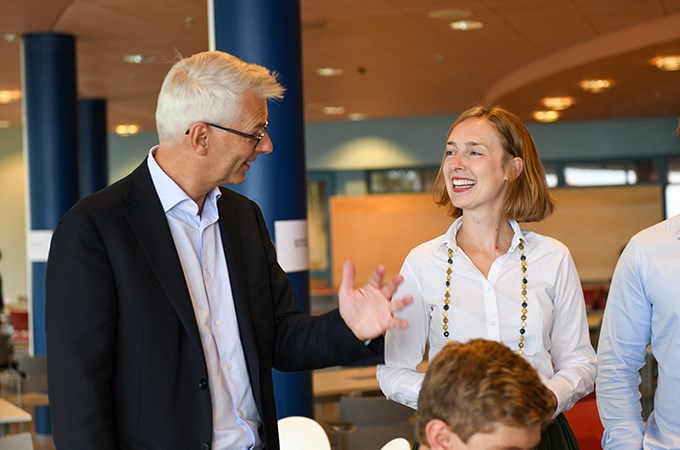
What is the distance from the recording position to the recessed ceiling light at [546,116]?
14.2 m

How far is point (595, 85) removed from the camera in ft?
36.5

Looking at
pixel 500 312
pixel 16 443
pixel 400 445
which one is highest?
pixel 500 312

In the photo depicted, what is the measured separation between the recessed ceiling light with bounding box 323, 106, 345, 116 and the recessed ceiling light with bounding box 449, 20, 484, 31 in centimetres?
609

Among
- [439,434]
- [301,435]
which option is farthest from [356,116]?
[439,434]

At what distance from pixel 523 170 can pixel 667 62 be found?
726 centimetres

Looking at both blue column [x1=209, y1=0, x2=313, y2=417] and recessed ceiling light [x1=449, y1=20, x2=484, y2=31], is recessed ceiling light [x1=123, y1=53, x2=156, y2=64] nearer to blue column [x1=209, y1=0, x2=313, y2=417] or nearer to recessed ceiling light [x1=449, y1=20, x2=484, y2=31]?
recessed ceiling light [x1=449, y1=20, x2=484, y2=31]

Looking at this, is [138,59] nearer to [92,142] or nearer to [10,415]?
[92,142]

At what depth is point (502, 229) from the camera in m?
2.82

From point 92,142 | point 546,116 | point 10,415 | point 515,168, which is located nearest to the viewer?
point 515,168

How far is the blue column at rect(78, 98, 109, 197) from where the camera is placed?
12578 millimetres

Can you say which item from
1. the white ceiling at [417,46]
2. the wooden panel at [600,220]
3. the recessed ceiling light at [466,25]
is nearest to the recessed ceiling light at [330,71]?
the white ceiling at [417,46]

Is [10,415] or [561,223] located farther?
[561,223]

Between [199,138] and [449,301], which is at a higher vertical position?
[199,138]

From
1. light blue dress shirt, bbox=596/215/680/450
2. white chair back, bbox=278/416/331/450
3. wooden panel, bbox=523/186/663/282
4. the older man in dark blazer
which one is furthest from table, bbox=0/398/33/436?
wooden panel, bbox=523/186/663/282
